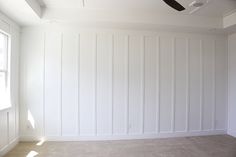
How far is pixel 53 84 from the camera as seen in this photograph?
4285 mm

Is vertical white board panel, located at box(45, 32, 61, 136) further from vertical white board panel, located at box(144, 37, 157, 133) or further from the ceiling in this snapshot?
vertical white board panel, located at box(144, 37, 157, 133)

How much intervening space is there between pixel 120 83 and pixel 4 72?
2.34 meters

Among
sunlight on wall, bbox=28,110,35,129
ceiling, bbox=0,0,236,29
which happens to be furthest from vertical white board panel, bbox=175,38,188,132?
sunlight on wall, bbox=28,110,35,129

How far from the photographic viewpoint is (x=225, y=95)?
4.93 metres

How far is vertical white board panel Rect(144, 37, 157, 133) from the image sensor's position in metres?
4.56

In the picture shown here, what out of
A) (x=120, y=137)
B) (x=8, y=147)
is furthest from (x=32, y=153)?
(x=120, y=137)

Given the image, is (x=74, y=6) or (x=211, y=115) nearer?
(x=74, y=6)

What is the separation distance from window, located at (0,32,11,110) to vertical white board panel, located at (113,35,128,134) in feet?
7.05

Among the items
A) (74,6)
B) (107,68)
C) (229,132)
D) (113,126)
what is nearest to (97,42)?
(107,68)

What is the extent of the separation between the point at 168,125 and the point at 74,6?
3.36 m

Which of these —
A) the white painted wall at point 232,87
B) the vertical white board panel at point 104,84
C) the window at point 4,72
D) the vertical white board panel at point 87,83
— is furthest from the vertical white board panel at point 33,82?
the white painted wall at point 232,87

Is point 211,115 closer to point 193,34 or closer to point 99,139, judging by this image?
point 193,34

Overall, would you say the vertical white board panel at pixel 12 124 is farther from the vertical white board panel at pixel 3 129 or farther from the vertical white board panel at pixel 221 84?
the vertical white board panel at pixel 221 84

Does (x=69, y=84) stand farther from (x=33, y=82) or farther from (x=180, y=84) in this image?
(x=180, y=84)
